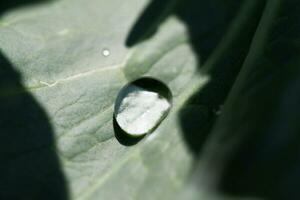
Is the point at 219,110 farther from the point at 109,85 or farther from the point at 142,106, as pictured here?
the point at 109,85

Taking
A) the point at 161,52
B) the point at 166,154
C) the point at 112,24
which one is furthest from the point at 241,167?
the point at 112,24

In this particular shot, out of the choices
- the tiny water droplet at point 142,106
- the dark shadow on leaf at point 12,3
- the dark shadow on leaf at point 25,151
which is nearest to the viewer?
the dark shadow on leaf at point 25,151

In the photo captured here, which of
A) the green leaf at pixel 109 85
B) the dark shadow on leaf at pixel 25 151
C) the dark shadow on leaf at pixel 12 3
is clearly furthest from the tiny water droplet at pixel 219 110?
the dark shadow on leaf at pixel 12 3

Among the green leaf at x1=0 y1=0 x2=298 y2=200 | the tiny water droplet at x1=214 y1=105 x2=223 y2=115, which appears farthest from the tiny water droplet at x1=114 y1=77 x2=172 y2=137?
the tiny water droplet at x1=214 y1=105 x2=223 y2=115

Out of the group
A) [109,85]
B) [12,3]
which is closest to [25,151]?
[109,85]

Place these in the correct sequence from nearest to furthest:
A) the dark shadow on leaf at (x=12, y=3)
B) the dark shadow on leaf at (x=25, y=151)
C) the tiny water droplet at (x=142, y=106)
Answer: the dark shadow on leaf at (x=25, y=151) → the tiny water droplet at (x=142, y=106) → the dark shadow on leaf at (x=12, y=3)

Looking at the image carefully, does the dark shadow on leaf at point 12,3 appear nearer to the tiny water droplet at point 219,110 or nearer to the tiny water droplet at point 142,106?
the tiny water droplet at point 142,106

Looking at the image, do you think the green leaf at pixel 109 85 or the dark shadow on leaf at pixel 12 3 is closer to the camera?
the green leaf at pixel 109 85
